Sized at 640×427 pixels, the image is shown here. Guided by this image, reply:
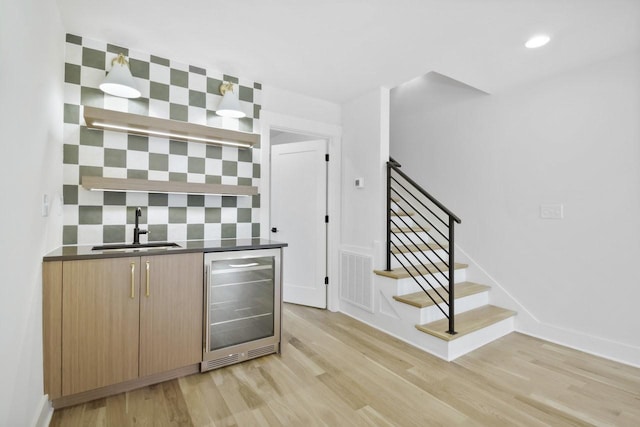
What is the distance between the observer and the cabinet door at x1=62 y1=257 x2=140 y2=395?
5.98 feet

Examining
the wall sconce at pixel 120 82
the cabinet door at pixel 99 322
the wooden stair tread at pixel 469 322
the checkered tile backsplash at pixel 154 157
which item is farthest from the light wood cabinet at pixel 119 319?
the wooden stair tread at pixel 469 322

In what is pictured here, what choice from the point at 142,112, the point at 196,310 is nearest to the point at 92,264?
the point at 196,310

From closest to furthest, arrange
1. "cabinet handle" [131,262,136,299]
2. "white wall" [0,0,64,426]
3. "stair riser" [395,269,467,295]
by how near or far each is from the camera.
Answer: "white wall" [0,0,64,426] → "cabinet handle" [131,262,136,299] → "stair riser" [395,269,467,295]

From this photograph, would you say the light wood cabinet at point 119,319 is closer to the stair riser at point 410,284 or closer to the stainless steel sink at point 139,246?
the stainless steel sink at point 139,246

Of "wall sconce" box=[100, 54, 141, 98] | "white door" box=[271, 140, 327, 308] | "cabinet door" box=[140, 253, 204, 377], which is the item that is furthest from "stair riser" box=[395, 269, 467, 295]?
"wall sconce" box=[100, 54, 141, 98]

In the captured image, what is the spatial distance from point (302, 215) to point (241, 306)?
1670mm

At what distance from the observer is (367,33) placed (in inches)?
91.5

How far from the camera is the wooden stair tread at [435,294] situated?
282 centimetres

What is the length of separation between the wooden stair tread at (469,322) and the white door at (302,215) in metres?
1.44

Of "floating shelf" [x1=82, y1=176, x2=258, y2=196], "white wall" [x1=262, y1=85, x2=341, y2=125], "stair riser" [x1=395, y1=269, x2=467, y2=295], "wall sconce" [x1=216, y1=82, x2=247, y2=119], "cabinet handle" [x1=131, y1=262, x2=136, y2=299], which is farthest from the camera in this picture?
"white wall" [x1=262, y1=85, x2=341, y2=125]

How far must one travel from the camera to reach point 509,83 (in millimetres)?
3111

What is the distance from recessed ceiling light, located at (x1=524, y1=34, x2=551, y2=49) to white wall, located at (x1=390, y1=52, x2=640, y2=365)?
2.41 feet

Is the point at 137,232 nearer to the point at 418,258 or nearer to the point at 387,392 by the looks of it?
the point at 387,392

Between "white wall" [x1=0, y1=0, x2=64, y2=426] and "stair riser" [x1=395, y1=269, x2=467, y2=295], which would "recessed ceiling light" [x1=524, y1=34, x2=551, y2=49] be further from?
"white wall" [x1=0, y1=0, x2=64, y2=426]
